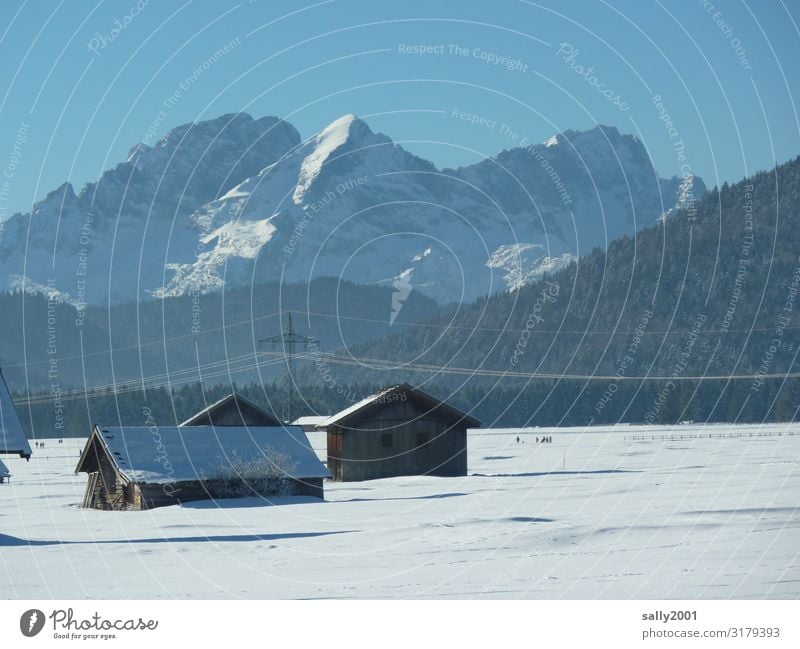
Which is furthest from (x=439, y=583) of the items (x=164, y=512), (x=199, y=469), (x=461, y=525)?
(x=199, y=469)

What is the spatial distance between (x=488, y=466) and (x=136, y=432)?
31149 millimetres

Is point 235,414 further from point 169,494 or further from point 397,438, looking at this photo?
point 169,494

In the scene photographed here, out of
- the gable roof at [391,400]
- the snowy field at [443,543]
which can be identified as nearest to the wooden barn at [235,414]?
the gable roof at [391,400]

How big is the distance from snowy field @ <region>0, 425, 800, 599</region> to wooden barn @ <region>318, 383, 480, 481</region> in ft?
31.1

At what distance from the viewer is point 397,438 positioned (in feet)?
226

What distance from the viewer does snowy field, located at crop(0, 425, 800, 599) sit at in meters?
24.6

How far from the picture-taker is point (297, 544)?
33469 mm

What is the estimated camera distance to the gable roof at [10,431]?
30875mm

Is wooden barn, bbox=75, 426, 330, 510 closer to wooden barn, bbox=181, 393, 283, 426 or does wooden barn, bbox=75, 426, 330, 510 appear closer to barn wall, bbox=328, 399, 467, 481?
wooden barn, bbox=181, 393, 283, 426

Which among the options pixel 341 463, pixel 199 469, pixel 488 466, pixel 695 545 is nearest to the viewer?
pixel 695 545
